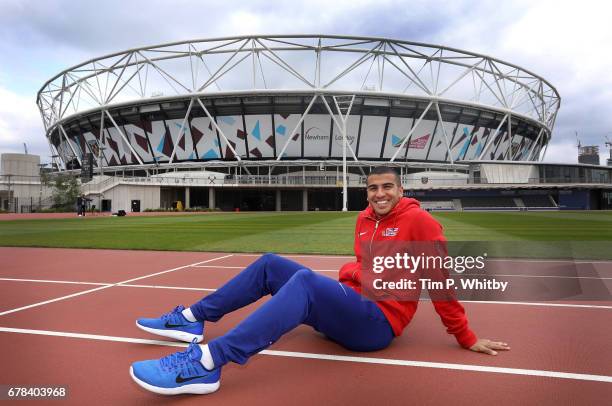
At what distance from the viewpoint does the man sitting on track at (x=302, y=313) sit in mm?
2535

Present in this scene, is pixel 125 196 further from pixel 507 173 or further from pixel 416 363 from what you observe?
pixel 507 173

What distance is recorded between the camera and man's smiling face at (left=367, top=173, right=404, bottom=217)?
324 cm

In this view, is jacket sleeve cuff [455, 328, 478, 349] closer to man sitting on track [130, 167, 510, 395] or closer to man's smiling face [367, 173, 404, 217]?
man sitting on track [130, 167, 510, 395]

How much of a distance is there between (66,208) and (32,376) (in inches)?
1955

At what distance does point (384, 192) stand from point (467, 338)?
4.42 ft

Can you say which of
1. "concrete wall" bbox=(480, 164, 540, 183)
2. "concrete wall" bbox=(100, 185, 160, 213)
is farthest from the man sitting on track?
"concrete wall" bbox=(480, 164, 540, 183)

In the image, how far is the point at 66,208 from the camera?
45.7 m

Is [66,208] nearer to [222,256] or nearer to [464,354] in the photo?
[222,256]

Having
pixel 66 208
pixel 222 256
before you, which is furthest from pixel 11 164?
pixel 222 256

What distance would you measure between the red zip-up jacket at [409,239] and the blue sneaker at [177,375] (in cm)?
129

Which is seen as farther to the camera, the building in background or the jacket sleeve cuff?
the building in background

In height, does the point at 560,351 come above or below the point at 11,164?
below

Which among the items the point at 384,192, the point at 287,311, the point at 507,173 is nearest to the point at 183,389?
the point at 287,311

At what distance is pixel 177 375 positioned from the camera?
8.19 ft
